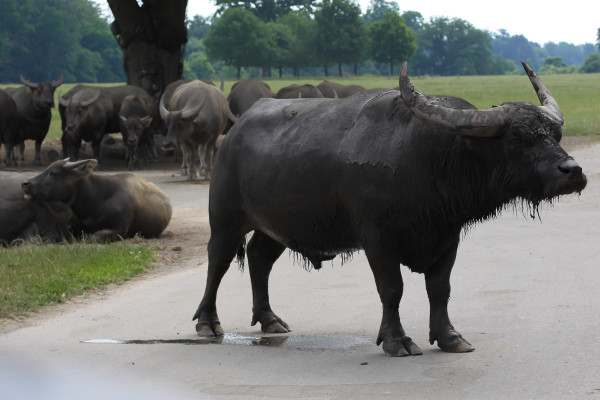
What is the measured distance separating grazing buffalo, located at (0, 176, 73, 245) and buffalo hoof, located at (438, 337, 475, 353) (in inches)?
290

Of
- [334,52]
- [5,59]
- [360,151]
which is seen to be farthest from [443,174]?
[334,52]

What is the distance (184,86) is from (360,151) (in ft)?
59.6

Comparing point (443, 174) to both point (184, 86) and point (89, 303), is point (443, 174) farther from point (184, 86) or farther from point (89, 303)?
point (184, 86)

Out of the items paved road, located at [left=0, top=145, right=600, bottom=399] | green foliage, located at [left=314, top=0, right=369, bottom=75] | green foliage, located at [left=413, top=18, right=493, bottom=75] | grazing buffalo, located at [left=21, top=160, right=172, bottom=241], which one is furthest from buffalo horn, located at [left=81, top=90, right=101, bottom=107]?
green foliage, located at [left=413, top=18, right=493, bottom=75]

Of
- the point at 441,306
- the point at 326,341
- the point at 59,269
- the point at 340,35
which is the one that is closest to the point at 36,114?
the point at 59,269

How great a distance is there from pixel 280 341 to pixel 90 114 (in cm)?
1926

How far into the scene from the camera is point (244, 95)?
27.8 metres

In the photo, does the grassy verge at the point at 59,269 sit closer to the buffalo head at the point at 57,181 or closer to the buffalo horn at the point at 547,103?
the buffalo head at the point at 57,181

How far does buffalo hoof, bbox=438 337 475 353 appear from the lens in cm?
695

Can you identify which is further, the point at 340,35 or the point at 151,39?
the point at 340,35

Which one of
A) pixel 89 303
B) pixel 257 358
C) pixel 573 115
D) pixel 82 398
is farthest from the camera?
pixel 573 115

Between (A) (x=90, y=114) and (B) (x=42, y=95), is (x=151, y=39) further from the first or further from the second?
(B) (x=42, y=95)

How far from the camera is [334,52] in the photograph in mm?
120500

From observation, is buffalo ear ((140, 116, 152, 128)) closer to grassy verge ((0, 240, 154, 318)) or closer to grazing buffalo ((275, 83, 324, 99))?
grazing buffalo ((275, 83, 324, 99))
